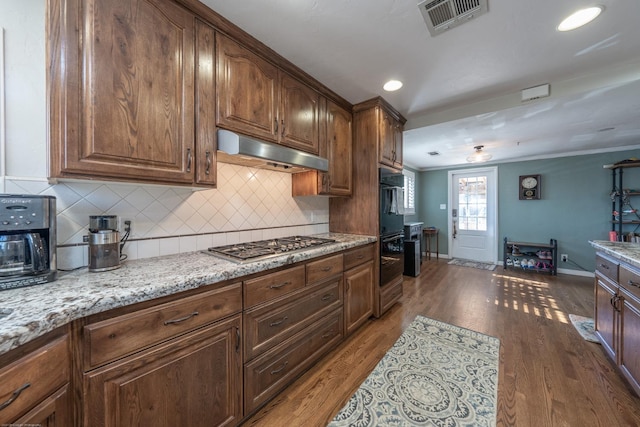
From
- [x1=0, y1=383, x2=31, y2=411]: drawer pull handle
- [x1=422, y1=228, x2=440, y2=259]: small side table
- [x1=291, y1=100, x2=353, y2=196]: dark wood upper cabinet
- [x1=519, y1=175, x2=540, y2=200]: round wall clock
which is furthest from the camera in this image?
[x1=422, y1=228, x2=440, y2=259]: small side table

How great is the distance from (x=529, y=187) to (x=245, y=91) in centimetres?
556

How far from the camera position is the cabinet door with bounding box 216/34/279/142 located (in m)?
1.47

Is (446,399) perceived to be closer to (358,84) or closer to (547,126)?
(358,84)

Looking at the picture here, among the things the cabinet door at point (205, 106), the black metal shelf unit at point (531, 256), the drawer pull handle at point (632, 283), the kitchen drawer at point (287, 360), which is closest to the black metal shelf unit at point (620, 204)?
the black metal shelf unit at point (531, 256)

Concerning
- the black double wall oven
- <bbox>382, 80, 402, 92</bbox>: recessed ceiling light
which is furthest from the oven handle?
<bbox>382, 80, 402, 92</bbox>: recessed ceiling light

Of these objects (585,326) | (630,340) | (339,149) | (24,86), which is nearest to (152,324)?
(24,86)

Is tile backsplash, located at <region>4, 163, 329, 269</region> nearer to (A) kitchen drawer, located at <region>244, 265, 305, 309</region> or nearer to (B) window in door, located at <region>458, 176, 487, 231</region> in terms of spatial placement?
(A) kitchen drawer, located at <region>244, 265, 305, 309</region>

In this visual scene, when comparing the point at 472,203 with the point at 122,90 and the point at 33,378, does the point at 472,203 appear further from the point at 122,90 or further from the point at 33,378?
the point at 33,378

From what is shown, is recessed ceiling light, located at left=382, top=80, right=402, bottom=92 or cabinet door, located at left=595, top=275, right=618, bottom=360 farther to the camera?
recessed ceiling light, located at left=382, top=80, right=402, bottom=92

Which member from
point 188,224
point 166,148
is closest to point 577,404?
point 188,224

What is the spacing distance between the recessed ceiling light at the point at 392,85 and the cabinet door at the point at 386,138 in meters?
0.26

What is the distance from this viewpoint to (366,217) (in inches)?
101

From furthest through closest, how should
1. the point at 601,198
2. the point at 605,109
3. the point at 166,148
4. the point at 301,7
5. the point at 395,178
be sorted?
the point at 601,198, the point at 395,178, the point at 605,109, the point at 301,7, the point at 166,148

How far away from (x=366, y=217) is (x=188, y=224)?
1.68m
